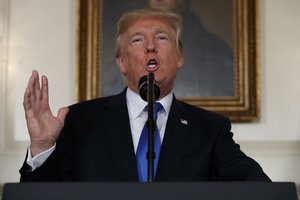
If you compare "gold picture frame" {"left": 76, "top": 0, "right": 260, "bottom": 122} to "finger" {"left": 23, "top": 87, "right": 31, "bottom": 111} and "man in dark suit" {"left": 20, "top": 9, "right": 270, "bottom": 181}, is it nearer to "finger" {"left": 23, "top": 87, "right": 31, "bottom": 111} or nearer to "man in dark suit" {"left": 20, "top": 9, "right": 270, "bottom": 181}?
"man in dark suit" {"left": 20, "top": 9, "right": 270, "bottom": 181}

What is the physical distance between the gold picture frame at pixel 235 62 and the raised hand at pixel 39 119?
2.20 metres

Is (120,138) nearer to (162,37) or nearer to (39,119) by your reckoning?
(39,119)

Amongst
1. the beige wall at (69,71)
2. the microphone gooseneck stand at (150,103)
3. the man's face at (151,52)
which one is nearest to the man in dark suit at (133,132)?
the man's face at (151,52)

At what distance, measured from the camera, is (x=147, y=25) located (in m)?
2.56

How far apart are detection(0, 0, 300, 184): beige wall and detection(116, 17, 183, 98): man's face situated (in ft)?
5.72

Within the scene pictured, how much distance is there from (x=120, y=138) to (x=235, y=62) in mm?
2175

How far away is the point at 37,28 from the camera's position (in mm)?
4336

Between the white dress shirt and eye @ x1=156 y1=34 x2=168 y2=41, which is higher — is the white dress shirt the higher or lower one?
the lower one

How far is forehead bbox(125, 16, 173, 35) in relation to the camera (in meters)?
2.56
